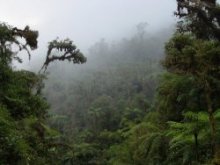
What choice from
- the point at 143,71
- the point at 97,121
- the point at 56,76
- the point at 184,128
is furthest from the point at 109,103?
the point at 56,76

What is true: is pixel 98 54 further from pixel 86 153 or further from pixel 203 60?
pixel 203 60

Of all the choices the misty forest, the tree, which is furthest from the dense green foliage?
the tree

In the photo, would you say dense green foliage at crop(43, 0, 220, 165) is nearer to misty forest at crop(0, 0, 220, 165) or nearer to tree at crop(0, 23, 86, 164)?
misty forest at crop(0, 0, 220, 165)

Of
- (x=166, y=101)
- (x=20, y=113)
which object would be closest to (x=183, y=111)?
(x=166, y=101)

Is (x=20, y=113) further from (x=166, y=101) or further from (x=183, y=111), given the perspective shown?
(x=166, y=101)

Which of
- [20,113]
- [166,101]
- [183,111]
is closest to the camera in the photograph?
[20,113]

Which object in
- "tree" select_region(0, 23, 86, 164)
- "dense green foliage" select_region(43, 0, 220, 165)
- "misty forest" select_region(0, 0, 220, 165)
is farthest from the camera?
"dense green foliage" select_region(43, 0, 220, 165)

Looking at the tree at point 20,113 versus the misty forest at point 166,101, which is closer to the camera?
the tree at point 20,113

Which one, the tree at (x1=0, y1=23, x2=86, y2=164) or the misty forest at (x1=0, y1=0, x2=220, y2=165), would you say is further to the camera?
the misty forest at (x1=0, y1=0, x2=220, y2=165)

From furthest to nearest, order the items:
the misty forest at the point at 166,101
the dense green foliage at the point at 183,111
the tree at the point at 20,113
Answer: the dense green foliage at the point at 183,111
the misty forest at the point at 166,101
the tree at the point at 20,113

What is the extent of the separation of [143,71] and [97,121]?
32464mm

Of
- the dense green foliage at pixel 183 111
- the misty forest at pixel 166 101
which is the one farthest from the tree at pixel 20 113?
the dense green foliage at pixel 183 111

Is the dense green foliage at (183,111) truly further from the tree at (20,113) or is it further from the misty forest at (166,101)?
the tree at (20,113)

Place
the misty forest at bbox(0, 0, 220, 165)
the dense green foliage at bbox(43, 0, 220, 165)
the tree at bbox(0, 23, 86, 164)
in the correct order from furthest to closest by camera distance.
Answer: the dense green foliage at bbox(43, 0, 220, 165), the misty forest at bbox(0, 0, 220, 165), the tree at bbox(0, 23, 86, 164)
